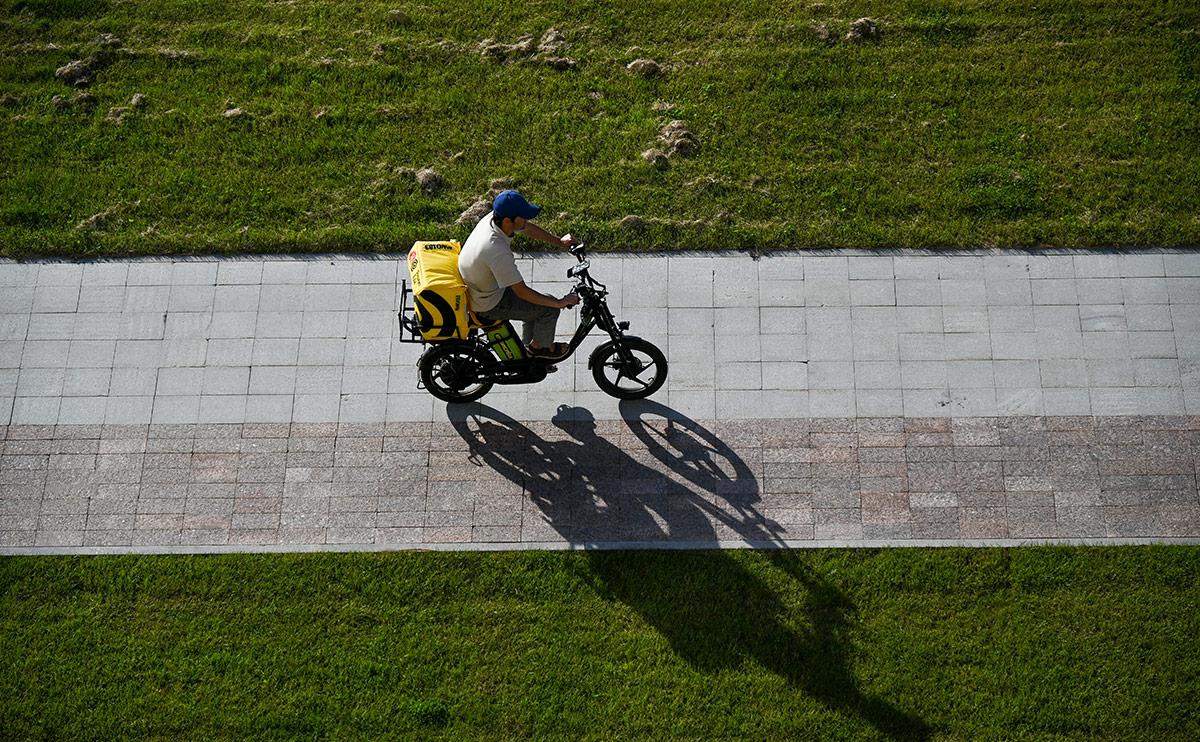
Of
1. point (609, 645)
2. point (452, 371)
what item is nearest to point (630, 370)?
point (452, 371)

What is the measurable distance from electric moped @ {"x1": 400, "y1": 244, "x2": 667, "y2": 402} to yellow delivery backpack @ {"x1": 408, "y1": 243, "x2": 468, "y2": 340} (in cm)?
16

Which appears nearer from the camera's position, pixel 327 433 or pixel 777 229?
pixel 327 433

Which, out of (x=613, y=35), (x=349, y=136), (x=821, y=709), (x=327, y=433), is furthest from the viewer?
(x=613, y=35)

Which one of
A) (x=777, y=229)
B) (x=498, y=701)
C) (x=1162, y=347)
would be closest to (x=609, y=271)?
(x=777, y=229)

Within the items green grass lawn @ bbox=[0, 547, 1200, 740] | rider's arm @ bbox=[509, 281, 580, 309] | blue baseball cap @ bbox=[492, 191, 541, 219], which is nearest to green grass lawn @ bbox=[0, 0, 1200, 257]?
rider's arm @ bbox=[509, 281, 580, 309]

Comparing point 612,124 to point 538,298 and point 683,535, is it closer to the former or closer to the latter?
point 538,298

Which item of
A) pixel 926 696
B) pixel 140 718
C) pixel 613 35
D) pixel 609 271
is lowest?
pixel 140 718

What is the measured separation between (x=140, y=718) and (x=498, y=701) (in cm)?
282

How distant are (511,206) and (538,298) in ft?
3.02

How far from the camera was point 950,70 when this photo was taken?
488 inches

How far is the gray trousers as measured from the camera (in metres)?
9.27

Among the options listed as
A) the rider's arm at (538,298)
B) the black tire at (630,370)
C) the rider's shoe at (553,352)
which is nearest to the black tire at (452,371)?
the rider's shoe at (553,352)

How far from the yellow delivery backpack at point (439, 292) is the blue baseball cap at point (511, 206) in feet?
2.79

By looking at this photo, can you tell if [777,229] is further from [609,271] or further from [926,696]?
[926,696]
